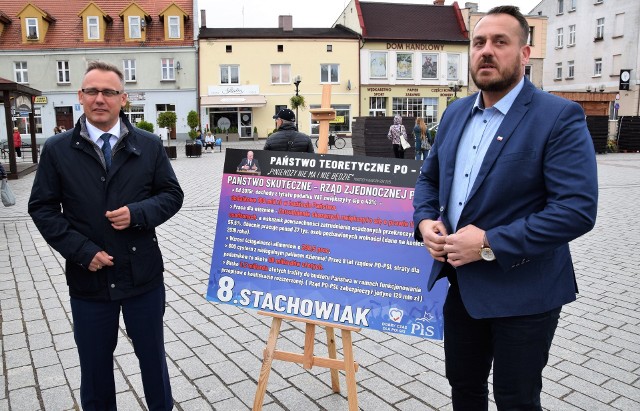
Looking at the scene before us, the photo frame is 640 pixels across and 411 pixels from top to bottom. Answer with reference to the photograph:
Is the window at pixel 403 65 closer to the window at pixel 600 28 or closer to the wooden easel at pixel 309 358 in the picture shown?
the window at pixel 600 28

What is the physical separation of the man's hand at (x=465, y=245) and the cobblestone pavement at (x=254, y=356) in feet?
5.39

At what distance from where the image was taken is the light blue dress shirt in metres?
2.22

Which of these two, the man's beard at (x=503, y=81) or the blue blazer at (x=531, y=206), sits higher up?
the man's beard at (x=503, y=81)

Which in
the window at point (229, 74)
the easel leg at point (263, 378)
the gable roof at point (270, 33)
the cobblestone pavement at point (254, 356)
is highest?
the gable roof at point (270, 33)

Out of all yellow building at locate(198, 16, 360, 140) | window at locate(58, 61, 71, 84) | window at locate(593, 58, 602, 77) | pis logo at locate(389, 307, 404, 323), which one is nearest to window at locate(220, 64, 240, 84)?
yellow building at locate(198, 16, 360, 140)

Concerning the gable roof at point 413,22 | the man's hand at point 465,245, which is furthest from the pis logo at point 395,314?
the gable roof at point 413,22

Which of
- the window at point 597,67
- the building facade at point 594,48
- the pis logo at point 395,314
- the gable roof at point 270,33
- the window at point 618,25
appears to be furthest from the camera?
the window at point 597,67

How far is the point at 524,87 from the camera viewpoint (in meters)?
2.18

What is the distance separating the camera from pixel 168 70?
3791 centimetres

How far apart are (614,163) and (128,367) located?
68.8ft

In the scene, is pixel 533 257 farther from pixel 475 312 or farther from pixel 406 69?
pixel 406 69

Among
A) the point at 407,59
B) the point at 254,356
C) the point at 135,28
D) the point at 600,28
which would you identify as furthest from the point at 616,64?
the point at 254,356

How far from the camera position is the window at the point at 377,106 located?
40.7m

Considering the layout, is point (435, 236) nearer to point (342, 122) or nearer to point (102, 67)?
point (102, 67)
